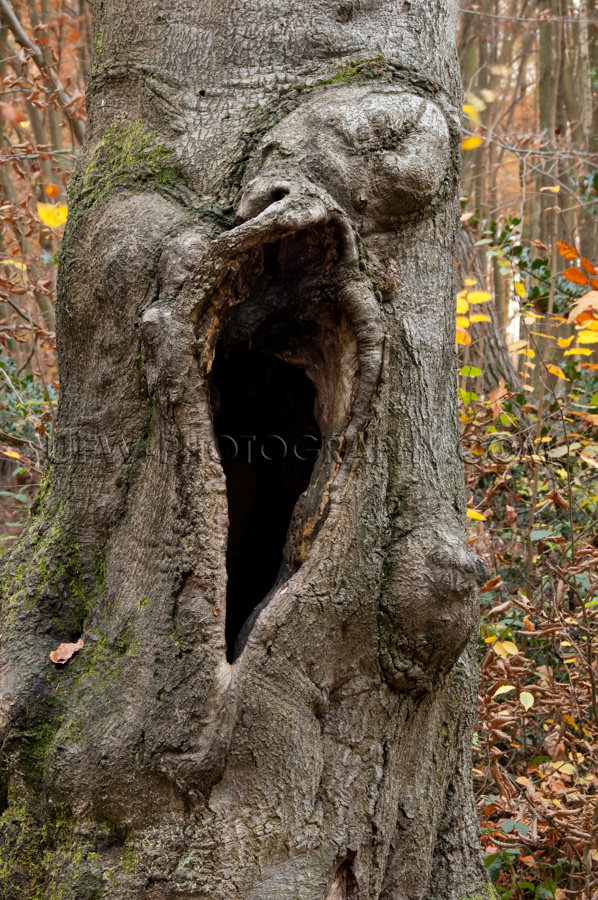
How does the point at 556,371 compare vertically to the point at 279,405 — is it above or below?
above

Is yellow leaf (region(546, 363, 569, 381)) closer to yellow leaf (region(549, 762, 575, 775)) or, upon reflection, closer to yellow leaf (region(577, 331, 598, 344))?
yellow leaf (region(577, 331, 598, 344))

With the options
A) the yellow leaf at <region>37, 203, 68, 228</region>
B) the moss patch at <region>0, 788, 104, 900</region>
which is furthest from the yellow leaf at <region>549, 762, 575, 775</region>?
the yellow leaf at <region>37, 203, 68, 228</region>

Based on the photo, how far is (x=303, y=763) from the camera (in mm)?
2080

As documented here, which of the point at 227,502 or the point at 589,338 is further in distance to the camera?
the point at 589,338

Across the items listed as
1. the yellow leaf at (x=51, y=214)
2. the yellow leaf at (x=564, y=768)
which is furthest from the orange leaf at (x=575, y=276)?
the yellow leaf at (x=51, y=214)

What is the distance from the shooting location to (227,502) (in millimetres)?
2361

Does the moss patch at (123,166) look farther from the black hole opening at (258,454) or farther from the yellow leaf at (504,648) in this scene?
the yellow leaf at (504,648)

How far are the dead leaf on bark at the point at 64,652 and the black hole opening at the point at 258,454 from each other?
0.44 meters

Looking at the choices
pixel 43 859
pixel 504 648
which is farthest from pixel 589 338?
pixel 43 859

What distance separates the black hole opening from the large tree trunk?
2 centimetres

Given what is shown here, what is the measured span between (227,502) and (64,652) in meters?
0.64

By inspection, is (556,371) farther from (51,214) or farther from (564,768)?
(51,214)

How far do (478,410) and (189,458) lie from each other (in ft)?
10.9

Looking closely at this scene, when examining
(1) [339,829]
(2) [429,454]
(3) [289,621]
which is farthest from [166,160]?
(1) [339,829]
